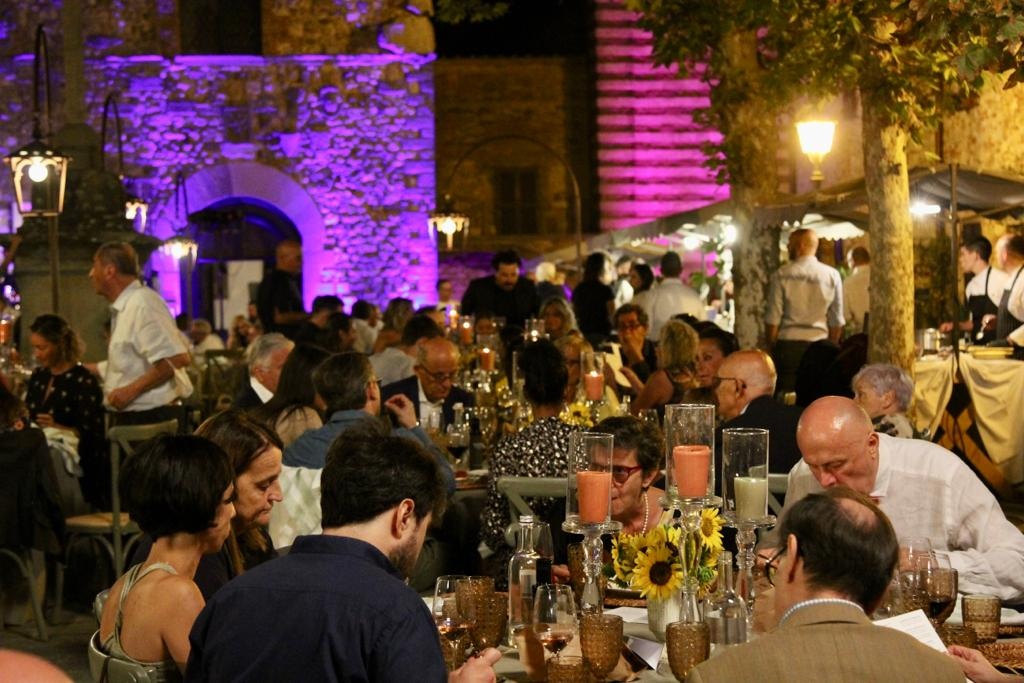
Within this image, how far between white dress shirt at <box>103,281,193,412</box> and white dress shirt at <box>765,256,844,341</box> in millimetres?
5059

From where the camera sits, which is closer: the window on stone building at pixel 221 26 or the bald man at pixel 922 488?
the bald man at pixel 922 488

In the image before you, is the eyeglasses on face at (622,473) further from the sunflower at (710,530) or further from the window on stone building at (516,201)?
the window on stone building at (516,201)

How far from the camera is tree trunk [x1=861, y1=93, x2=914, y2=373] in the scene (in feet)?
30.5

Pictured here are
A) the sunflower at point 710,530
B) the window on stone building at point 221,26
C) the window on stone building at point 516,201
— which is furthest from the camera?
the window on stone building at point 516,201

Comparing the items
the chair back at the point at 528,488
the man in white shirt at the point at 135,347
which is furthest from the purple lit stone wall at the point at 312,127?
the chair back at the point at 528,488

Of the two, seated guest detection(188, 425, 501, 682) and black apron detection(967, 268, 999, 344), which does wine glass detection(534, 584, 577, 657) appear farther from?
black apron detection(967, 268, 999, 344)

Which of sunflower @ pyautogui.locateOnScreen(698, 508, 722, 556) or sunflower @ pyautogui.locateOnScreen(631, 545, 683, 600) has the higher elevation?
sunflower @ pyautogui.locateOnScreen(698, 508, 722, 556)

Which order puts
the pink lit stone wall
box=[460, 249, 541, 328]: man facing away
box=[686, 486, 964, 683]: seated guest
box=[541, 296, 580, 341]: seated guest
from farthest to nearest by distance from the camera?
the pink lit stone wall, box=[460, 249, 541, 328]: man facing away, box=[541, 296, 580, 341]: seated guest, box=[686, 486, 964, 683]: seated guest

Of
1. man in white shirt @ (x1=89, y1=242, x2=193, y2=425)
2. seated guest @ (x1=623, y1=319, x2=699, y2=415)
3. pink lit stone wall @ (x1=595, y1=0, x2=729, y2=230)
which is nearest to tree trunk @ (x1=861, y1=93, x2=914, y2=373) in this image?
seated guest @ (x1=623, y1=319, x2=699, y2=415)

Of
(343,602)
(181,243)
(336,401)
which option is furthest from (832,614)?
(181,243)

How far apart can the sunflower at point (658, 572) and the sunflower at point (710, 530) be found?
73 millimetres

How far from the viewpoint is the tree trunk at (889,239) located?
30.5 feet

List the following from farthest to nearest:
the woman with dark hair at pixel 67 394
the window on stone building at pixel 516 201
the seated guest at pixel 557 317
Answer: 1. the window on stone building at pixel 516 201
2. the seated guest at pixel 557 317
3. the woman with dark hair at pixel 67 394

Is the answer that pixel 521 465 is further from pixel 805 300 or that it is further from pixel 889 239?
pixel 805 300
